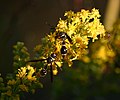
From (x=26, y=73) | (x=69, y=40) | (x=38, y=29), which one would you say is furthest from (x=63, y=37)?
(x=38, y=29)

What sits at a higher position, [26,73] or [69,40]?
[69,40]

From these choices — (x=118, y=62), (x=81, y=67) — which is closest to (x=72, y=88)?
(x=81, y=67)

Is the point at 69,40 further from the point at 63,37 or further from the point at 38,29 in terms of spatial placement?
the point at 38,29

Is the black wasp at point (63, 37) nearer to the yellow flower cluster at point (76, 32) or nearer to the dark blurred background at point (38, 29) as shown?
the yellow flower cluster at point (76, 32)

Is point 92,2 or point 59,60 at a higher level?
point 92,2

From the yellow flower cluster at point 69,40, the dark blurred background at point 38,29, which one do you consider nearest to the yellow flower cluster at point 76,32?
the yellow flower cluster at point 69,40

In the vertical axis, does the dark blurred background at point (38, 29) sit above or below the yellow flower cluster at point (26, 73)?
above

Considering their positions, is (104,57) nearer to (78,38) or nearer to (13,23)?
(13,23)

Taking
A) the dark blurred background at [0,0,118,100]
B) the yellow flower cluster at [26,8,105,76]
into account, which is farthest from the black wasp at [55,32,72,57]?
the dark blurred background at [0,0,118,100]
